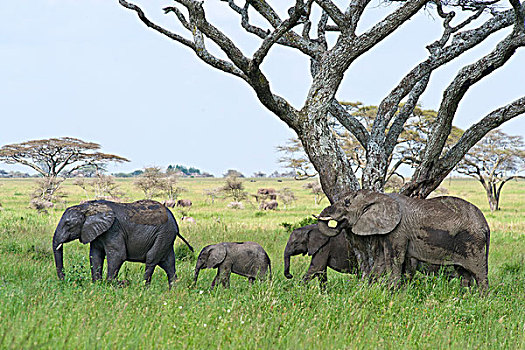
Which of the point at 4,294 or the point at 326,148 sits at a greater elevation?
the point at 326,148

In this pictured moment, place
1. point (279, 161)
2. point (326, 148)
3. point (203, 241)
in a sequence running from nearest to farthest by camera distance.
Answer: point (326, 148) < point (203, 241) < point (279, 161)

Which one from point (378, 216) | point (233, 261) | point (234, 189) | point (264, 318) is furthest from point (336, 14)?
point (234, 189)

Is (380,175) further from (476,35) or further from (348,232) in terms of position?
(476,35)

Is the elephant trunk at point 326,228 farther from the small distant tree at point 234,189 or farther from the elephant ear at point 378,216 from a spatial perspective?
the small distant tree at point 234,189

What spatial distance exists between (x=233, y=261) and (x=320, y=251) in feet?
4.25

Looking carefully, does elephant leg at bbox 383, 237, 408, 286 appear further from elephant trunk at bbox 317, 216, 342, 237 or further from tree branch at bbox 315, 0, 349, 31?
tree branch at bbox 315, 0, 349, 31

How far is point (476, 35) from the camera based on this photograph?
27.9 feet

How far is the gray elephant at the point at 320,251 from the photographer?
7.18 meters

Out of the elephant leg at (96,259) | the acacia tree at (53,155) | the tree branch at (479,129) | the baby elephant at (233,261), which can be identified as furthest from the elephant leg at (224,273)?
the acacia tree at (53,155)

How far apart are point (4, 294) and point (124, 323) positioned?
60.7 inches

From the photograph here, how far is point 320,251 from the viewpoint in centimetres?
729

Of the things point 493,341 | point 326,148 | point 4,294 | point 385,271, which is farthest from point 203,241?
point 493,341

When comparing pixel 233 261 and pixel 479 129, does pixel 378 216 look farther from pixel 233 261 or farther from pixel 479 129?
pixel 479 129

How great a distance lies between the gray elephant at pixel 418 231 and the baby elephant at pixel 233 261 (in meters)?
1.29
